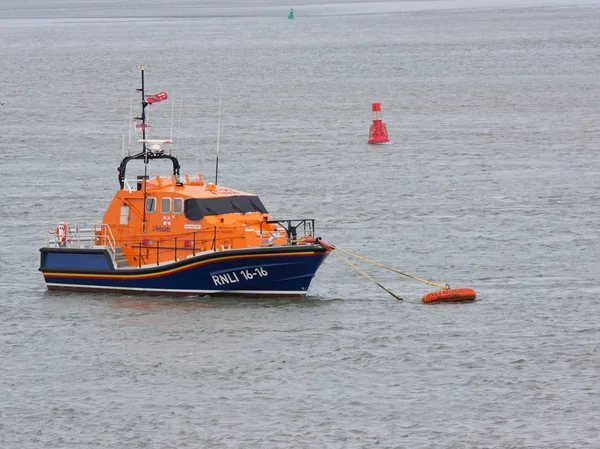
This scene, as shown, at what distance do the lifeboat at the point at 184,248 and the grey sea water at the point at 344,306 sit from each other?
57 cm

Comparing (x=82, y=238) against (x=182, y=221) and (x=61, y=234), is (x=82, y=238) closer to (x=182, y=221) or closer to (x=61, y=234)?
(x=61, y=234)

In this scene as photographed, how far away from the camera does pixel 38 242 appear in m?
43.4

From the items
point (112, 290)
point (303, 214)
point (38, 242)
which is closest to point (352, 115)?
point (303, 214)

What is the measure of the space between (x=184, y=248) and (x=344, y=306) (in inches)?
165

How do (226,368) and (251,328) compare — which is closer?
(226,368)

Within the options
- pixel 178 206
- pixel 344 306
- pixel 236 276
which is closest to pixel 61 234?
pixel 178 206

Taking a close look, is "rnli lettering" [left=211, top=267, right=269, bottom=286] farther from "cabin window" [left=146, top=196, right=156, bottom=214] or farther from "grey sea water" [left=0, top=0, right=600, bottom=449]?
"cabin window" [left=146, top=196, right=156, bottom=214]

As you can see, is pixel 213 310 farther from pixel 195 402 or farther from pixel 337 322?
pixel 195 402

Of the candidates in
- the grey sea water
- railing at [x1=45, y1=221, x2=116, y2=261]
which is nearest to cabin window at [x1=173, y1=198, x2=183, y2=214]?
railing at [x1=45, y1=221, x2=116, y2=261]

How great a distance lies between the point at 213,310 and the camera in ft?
106

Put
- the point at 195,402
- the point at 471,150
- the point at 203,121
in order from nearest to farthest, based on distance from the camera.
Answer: the point at 195,402 → the point at 471,150 → the point at 203,121

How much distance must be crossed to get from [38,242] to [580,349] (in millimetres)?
20072

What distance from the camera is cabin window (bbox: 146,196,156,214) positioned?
34.1 metres

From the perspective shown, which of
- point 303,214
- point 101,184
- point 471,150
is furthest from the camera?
point 471,150
